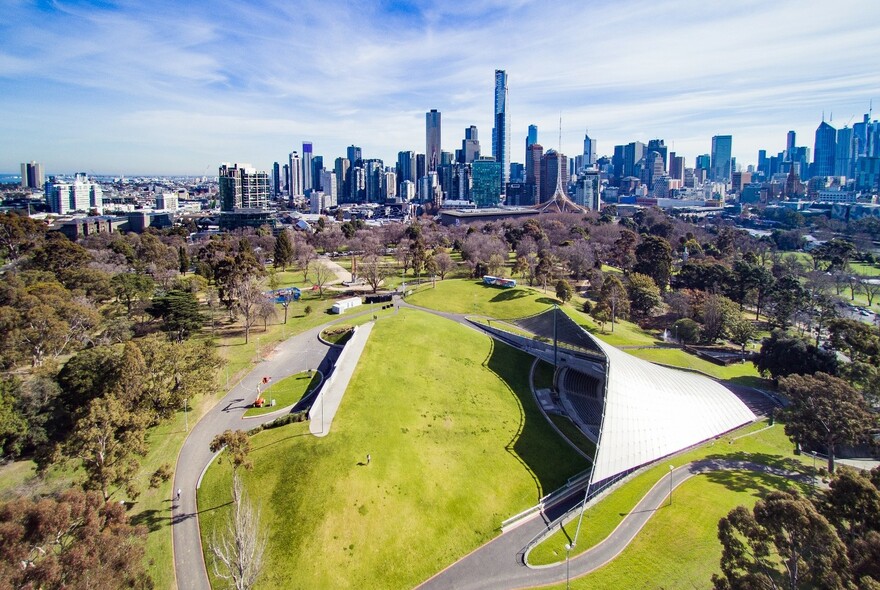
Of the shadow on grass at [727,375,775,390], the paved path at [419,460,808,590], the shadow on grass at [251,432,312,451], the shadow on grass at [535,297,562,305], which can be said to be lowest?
the paved path at [419,460,808,590]

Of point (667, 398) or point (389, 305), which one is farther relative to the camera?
point (389, 305)

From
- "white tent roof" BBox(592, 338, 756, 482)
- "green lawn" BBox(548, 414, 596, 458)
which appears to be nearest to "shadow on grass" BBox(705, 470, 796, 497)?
"white tent roof" BBox(592, 338, 756, 482)

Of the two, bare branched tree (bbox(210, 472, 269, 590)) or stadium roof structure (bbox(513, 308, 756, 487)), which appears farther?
stadium roof structure (bbox(513, 308, 756, 487))

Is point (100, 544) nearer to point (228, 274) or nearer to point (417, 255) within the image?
point (228, 274)

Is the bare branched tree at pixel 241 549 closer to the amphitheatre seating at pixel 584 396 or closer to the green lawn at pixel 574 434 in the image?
the green lawn at pixel 574 434

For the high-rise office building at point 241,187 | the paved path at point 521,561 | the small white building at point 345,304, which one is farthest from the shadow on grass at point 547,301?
the high-rise office building at point 241,187

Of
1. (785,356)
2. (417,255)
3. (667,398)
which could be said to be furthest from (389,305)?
(785,356)

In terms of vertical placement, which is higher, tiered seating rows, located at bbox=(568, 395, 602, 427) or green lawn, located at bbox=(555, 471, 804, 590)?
tiered seating rows, located at bbox=(568, 395, 602, 427)

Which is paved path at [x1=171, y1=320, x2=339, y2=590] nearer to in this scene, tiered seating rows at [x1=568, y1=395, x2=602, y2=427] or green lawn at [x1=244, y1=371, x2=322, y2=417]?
green lawn at [x1=244, y1=371, x2=322, y2=417]
